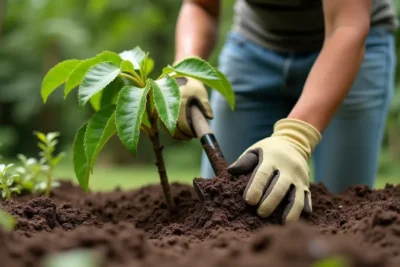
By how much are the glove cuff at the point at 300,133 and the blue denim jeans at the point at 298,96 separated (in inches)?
27.5

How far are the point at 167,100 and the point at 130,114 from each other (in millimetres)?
106

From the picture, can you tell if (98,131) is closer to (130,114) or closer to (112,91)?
(130,114)

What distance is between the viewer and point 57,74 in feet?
6.10

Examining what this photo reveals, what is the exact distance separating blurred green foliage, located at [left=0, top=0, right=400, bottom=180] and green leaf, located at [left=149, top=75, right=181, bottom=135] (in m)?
8.79

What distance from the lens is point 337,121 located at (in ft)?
8.24

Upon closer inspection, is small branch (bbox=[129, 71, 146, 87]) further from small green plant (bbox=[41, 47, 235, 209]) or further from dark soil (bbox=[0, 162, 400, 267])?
dark soil (bbox=[0, 162, 400, 267])

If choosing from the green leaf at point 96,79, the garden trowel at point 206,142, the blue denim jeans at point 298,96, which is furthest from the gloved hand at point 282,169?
the blue denim jeans at point 298,96

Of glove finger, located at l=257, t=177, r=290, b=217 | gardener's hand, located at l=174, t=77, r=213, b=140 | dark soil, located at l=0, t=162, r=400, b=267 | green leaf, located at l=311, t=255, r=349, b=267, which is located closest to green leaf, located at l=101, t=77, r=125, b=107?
gardener's hand, located at l=174, t=77, r=213, b=140

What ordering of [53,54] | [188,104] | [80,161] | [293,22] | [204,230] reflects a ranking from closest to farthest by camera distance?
[204,230]
[80,161]
[188,104]
[293,22]
[53,54]

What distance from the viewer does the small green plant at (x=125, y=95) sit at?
1588mm

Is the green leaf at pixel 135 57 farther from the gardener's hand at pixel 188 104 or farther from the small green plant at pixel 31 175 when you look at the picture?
the small green plant at pixel 31 175

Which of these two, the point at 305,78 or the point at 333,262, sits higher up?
the point at 333,262

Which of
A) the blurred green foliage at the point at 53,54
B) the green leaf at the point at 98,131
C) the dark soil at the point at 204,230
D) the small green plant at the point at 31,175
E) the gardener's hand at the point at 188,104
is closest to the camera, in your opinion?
the dark soil at the point at 204,230

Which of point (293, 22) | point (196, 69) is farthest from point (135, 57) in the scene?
point (293, 22)
